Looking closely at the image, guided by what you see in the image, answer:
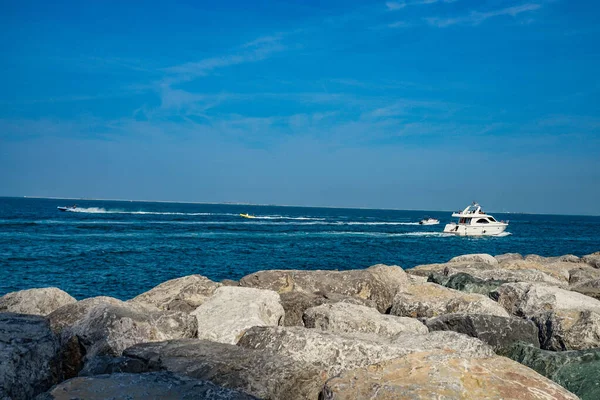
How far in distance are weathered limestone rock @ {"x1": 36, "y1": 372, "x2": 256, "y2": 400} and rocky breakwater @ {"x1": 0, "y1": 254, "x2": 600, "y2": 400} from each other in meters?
0.02

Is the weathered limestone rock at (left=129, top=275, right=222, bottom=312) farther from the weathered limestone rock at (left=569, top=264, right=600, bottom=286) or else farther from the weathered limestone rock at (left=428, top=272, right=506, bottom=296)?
the weathered limestone rock at (left=569, top=264, right=600, bottom=286)

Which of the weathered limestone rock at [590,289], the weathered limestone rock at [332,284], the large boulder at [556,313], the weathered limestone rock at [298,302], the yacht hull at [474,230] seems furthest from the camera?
the yacht hull at [474,230]

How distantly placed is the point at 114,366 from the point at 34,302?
A: 179 inches

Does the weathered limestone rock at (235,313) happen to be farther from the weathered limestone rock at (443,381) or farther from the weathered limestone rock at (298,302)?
the weathered limestone rock at (443,381)

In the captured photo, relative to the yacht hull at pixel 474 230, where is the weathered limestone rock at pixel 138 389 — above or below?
above

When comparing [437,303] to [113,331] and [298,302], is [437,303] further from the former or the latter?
[113,331]

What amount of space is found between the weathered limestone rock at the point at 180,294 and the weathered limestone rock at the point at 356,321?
3234mm

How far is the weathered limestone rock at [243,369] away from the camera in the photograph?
552cm

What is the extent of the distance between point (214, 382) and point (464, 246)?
1956 inches

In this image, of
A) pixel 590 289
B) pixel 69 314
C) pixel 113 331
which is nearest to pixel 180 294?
pixel 69 314

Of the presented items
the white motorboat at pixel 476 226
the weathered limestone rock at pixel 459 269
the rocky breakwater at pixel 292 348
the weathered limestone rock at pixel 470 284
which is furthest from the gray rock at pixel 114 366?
the white motorboat at pixel 476 226

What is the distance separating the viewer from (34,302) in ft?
32.0

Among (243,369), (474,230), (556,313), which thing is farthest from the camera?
(474,230)

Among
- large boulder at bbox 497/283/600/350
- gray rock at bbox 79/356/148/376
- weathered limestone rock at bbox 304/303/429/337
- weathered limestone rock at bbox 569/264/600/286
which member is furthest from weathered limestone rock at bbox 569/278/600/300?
gray rock at bbox 79/356/148/376
